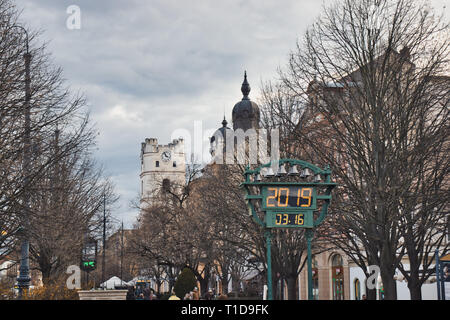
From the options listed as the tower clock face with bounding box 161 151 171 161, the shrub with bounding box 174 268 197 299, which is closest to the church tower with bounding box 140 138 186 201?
the tower clock face with bounding box 161 151 171 161

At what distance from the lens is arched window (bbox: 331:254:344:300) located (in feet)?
154

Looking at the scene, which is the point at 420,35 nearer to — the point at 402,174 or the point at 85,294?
the point at 402,174

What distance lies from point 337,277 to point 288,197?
96.0ft

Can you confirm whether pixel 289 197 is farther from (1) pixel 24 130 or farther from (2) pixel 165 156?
(2) pixel 165 156

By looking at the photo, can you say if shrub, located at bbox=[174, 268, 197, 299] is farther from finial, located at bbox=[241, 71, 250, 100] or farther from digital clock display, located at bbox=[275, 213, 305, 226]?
finial, located at bbox=[241, 71, 250, 100]

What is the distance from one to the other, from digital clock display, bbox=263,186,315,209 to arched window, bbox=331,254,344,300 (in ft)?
91.8

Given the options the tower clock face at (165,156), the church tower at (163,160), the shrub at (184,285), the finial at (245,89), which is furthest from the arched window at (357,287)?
the tower clock face at (165,156)

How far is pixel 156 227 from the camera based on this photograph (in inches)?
1917

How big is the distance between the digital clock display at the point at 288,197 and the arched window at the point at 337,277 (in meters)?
28.0

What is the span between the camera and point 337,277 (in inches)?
1884

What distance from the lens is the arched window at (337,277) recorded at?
47.1 m

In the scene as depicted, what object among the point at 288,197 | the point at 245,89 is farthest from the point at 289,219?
the point at 245,89
